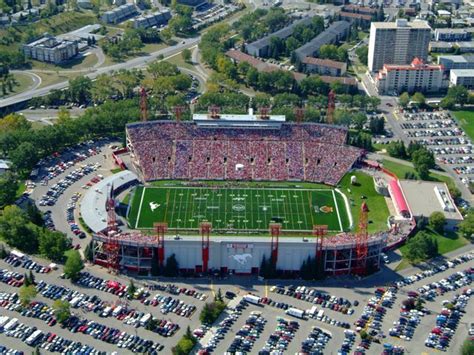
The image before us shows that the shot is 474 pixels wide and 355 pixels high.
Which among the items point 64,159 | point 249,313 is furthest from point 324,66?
point 249,313

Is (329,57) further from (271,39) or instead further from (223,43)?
(223,43)

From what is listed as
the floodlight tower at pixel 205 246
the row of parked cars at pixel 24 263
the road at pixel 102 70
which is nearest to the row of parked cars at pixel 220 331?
the floodlight tower at pixel 205 246

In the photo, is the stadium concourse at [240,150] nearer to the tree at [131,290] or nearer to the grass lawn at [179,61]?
the tree at [131,290]

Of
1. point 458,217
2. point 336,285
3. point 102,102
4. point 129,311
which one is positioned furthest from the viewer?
point 102,102

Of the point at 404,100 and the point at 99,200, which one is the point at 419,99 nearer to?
the point at 404,100

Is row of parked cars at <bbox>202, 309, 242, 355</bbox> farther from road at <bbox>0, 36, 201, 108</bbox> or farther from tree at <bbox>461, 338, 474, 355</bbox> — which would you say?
road at <bbox>0, 36, 201, 108</bbox>

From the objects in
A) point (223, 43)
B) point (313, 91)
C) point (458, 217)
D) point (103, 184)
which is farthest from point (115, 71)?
point (458, 217)
